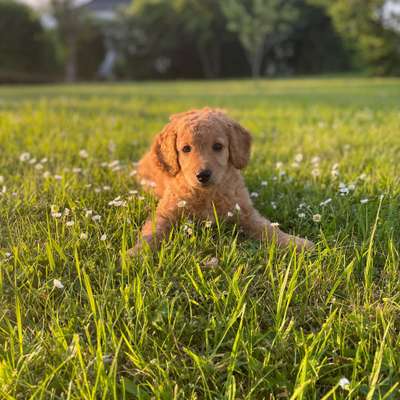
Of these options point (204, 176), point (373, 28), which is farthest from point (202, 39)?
point (204, 176)

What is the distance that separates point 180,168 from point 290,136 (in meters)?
3.34

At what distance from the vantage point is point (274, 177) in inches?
143

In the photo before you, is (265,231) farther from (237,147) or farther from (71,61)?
(71,61)

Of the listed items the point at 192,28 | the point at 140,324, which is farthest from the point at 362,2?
the point at 140,324

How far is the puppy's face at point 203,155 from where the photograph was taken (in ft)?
8.66

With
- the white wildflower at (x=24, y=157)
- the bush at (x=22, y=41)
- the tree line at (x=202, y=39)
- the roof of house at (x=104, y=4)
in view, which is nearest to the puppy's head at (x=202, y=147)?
the white wildflower at (x=24, y=157)

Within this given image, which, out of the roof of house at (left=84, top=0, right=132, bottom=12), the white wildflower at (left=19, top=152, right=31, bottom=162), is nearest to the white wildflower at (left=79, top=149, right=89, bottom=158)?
the white wildflower at (left=19, top=152, right=31, bottom=162)

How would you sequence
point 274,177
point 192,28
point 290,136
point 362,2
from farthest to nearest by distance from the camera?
point 192,28 < point 362,2 < point 290,136 < point 274,177

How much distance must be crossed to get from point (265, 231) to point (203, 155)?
0.68 metres

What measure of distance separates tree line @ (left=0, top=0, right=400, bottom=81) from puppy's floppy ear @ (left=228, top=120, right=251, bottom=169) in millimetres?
28508

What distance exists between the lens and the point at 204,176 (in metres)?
2.61

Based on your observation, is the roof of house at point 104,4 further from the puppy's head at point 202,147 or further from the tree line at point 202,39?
the puppy's head at point 202,147

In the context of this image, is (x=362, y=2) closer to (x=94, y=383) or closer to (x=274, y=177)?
(x=274, y=177)

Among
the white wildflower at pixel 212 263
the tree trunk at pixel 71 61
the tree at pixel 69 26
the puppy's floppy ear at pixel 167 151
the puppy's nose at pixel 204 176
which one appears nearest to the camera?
the white wildflower at pixel 212 263
